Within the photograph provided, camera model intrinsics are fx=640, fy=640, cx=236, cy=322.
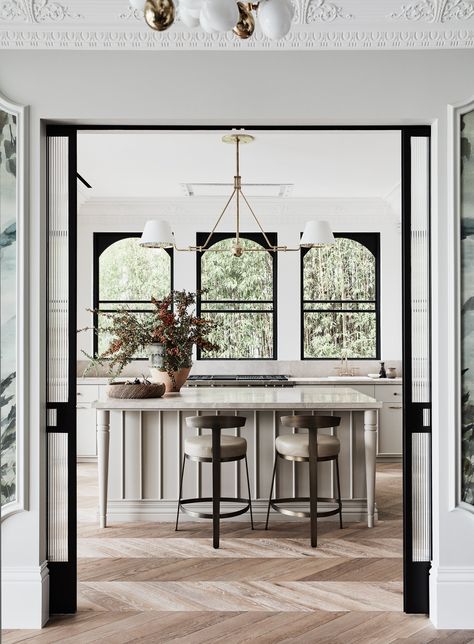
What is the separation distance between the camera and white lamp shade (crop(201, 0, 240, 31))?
1522 mm

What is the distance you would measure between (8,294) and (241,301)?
4762 millimetres

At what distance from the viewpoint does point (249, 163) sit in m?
5.97

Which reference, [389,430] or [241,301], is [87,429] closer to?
[241,301]

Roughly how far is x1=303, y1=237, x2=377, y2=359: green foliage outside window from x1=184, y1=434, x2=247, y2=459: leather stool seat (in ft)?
11.3

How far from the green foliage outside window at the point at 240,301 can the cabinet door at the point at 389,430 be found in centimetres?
152

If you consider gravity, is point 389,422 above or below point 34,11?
below

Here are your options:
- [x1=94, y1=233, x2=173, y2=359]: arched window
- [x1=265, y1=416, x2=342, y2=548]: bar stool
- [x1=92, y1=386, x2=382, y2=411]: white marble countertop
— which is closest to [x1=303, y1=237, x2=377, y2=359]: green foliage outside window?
[x1=94, y1=233, x2=173, y2=359]: arched window

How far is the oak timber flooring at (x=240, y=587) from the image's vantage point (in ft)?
9.56

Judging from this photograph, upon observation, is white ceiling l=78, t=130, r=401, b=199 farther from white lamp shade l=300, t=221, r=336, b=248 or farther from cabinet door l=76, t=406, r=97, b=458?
cabinet door l=76, t=406, r=97, b=458

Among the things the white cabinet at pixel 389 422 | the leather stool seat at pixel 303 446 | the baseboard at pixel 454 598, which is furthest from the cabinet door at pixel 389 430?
the baseboard at pixel 454 598

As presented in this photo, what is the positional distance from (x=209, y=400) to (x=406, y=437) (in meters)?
1.76

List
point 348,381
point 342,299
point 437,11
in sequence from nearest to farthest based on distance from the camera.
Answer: point 437,11 < point 348,381 < point 342,299

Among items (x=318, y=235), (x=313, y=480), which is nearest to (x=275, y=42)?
(x=318, y=235)

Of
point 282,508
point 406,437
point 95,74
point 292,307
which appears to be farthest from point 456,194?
point 292,307
